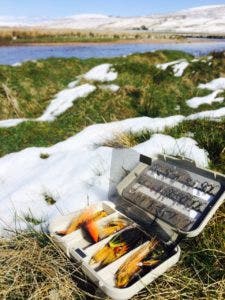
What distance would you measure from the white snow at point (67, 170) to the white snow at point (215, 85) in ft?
13.2

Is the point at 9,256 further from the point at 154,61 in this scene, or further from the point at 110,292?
the point at 154,61

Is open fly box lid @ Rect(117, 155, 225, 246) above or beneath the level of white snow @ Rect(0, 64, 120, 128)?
above

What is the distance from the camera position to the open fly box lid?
10.6ft

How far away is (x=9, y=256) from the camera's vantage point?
3.50 meters

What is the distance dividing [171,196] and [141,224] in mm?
370

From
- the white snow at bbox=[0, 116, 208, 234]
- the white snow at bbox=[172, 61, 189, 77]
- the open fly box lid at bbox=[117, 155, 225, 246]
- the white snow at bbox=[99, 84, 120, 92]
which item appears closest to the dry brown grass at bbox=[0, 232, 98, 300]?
the white snow at bbox=[0, 116, 208, 234]

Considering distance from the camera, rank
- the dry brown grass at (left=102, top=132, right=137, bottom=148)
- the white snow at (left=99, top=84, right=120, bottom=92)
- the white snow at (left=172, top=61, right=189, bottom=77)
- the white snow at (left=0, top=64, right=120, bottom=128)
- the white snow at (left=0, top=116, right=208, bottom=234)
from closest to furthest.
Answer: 1. the white snow at (left=0, top=116, right=208, bottom=234)
2. the dry brown grass at (left=102, top=132, right=137, bottom=148)
3. the white snow at (left=0, top=64, right=120, bottom=128)
4. the white snow at (left=99, top=84, right=120, bottom=92)
5. the white snow at (left=172, top=61, right=189, bottom=77)

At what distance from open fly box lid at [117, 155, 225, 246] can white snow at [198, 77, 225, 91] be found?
7.61 meters

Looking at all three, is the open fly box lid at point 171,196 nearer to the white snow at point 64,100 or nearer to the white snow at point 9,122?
the white snow at point 9,122

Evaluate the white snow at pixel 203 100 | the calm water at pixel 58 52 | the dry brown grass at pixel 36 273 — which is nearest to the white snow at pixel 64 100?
the white snow at pixel 203 100

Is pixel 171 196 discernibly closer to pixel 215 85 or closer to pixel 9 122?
pixel 9 122

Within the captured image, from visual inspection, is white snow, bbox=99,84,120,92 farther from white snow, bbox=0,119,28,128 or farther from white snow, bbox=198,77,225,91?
white snow, bbox=0,119,28,128

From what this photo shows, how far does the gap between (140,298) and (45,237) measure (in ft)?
3.63

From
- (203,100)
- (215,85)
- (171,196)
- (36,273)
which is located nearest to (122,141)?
(171,196)
